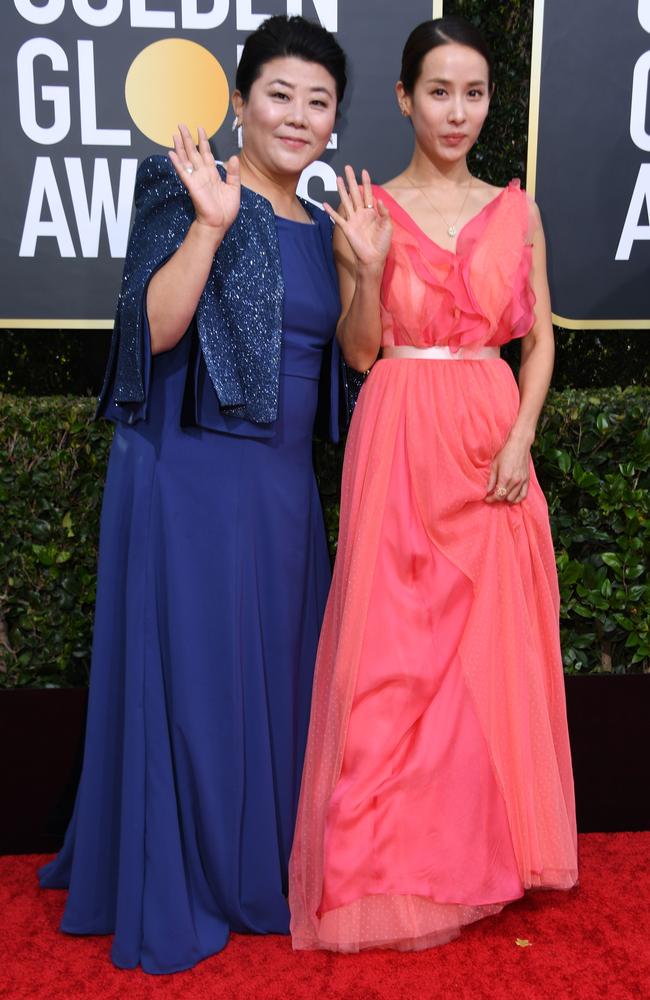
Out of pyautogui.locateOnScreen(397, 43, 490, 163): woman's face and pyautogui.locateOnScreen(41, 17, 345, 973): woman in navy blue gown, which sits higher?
pyautogui.locateOnScreen(397, 43, 490, 163): woman's face

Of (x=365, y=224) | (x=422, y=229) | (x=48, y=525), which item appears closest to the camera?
(x=365, y=224)

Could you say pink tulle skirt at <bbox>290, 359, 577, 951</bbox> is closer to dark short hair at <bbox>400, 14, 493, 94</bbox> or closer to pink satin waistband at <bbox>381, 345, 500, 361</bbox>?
pink satin waistband at <bbox>381, 345, 500, 361</bbox>

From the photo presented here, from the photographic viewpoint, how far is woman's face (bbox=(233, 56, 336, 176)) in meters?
2.12

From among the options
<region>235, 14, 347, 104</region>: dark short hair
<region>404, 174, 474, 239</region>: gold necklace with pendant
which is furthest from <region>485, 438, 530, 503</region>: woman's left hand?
<region>235, 14, 347, 104</region>: dark short hair

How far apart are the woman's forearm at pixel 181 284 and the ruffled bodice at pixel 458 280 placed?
17.0 inches

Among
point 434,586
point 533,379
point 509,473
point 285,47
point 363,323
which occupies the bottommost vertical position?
point 434,586

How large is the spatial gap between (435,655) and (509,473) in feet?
1.45

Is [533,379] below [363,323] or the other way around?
below

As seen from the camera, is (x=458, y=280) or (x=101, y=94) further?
(x=101, y=94)

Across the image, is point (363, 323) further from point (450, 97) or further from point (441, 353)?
point (450, 97)

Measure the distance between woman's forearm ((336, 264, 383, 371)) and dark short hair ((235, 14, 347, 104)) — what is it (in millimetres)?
494

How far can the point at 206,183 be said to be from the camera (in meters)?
1.95

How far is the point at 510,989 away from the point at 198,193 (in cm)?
179

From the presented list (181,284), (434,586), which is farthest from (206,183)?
(434,586)
